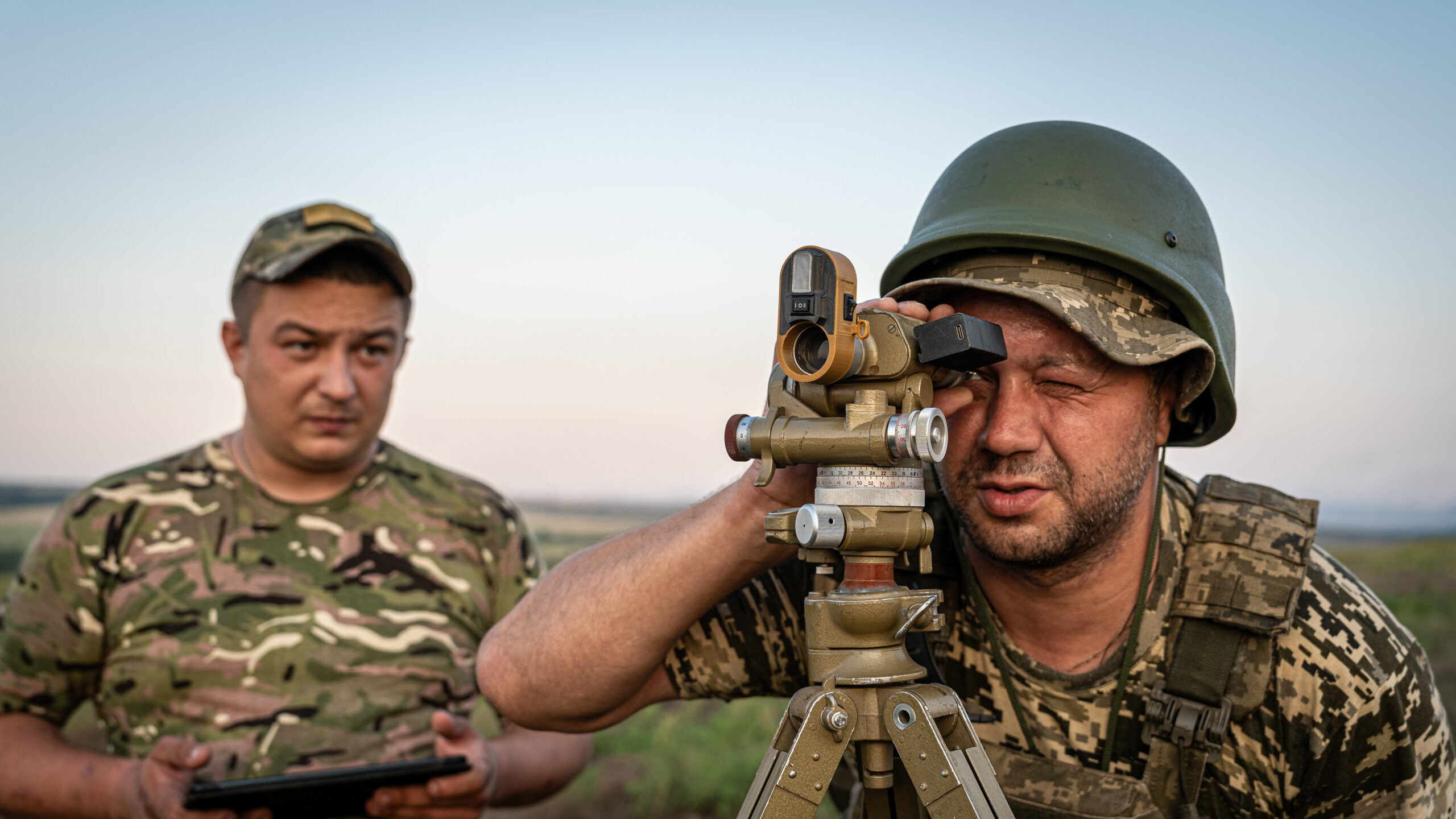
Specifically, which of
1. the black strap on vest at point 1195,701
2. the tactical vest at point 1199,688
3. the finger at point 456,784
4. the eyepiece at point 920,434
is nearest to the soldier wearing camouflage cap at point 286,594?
the finger at point 456,784

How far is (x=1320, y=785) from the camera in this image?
305 centimetres

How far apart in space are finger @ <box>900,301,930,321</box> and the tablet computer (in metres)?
2.58

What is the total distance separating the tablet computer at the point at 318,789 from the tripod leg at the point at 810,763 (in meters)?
A: 2.18

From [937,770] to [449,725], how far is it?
8.45 ft

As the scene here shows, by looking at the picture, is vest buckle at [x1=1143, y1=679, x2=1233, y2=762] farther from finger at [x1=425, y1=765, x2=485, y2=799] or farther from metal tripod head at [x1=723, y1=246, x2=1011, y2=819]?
finger at [x1=425, y1=765, x2=485, y2=799]

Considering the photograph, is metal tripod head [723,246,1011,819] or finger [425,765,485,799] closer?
metal tripod head [723,246,1011,819]

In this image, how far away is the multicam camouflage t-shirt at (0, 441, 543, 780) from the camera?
4.32 m

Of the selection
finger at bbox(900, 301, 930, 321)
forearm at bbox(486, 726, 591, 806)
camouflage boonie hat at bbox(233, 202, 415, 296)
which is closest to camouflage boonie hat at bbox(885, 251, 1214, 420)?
finger at bbox(900, 301, 930, 321)

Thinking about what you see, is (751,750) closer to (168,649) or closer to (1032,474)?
(168,649)

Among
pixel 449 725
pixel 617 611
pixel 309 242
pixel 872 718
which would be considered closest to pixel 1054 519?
pixel 872 718

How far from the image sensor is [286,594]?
454 cm

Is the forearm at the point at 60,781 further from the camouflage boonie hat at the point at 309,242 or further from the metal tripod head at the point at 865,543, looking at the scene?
the metal tripod head at the point at 865,543

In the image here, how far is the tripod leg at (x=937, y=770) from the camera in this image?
223cm

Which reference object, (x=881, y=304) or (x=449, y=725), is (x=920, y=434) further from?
(x=449, y=725)
